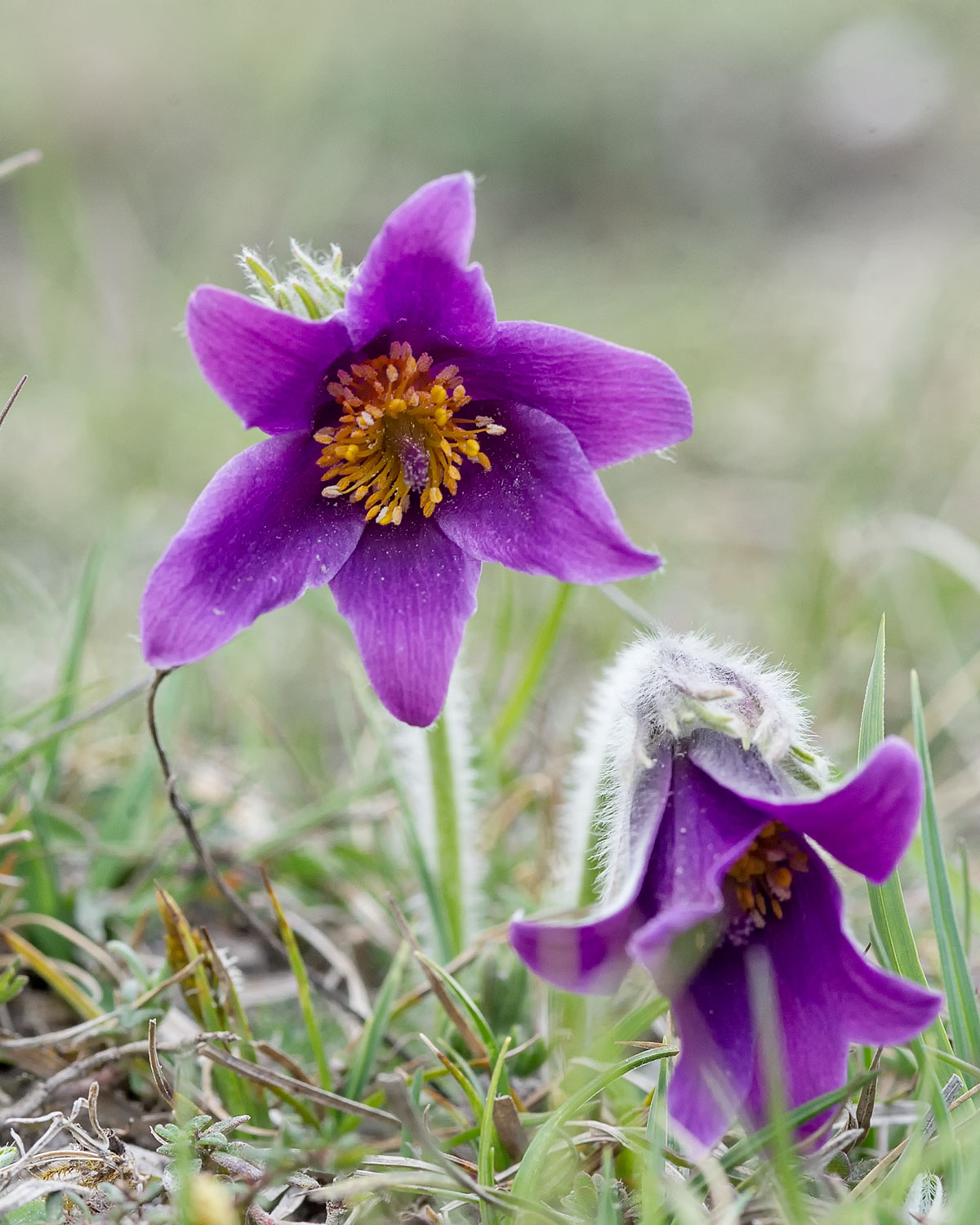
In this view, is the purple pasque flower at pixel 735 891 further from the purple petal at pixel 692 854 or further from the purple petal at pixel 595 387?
the purple petal at pixel 595 387

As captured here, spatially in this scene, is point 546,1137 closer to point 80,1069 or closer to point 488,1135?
point 488,1135

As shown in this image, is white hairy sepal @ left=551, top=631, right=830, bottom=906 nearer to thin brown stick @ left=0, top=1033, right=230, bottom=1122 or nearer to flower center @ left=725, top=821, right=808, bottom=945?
flower center @ left=725, top=821, right=808, bottom=945

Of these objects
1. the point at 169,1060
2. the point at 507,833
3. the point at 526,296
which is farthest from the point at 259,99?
the point at 169,1060

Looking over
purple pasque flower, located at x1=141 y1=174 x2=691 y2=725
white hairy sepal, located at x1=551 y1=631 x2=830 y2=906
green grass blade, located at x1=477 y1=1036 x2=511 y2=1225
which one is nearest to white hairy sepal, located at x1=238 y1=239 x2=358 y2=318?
purple pasque flower, located at x1=141 y1=174 x2=691 y2=725

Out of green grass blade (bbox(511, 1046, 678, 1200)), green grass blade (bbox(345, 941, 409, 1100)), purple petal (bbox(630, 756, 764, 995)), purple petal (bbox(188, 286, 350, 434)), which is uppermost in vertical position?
purple petal (bbox(188, 286, 350, 434))

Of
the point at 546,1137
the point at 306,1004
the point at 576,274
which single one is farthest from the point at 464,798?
the point at 576,274
